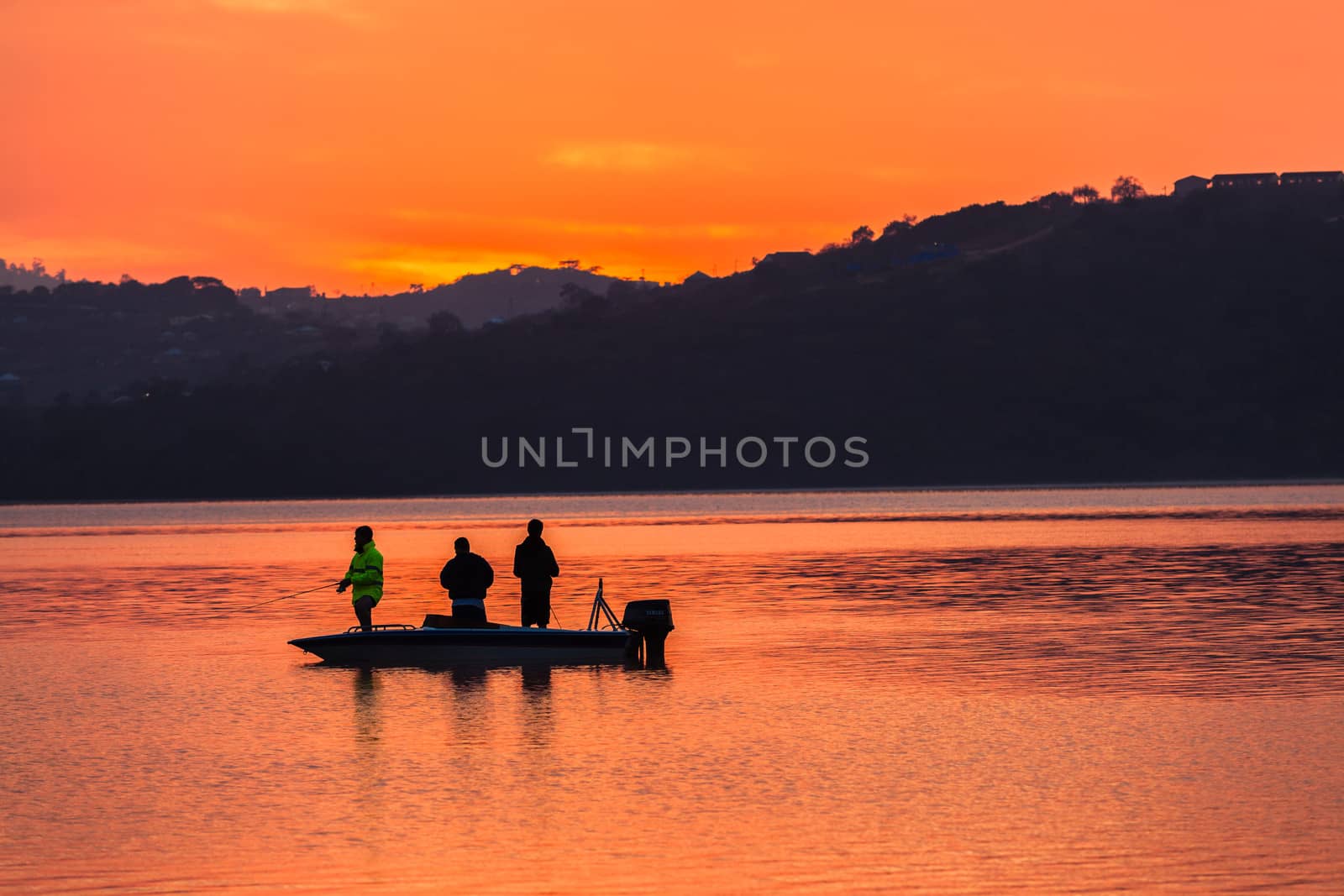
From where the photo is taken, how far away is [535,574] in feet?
89.4

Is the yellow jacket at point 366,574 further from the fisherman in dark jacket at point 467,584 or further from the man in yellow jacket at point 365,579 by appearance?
the fisherman in dark jacket at point 467,584

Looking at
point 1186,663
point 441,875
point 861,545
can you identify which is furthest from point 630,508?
point 441,875

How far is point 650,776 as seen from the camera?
17031 mm

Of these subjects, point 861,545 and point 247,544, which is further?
point 247,544

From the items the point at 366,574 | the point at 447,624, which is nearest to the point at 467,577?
the point at 447,624

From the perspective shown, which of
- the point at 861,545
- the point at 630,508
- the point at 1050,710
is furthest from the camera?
the point at 630,508

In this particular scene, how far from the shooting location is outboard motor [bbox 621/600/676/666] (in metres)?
27.2

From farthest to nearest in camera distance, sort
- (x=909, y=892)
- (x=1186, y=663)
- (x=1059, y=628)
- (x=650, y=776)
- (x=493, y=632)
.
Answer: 1. (x=1059, y=628)
2. (x=493, y=632)
3. (x=1186, y=663)
4. (x=650, y=776)
5. (x=909, y=892)

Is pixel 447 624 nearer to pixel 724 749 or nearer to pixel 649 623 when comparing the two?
pixel 649 623

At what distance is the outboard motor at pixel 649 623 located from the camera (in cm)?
2723

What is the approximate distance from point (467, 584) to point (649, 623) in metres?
2.74

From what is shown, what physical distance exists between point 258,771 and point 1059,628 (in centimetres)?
1751

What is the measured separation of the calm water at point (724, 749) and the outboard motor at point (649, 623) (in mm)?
434

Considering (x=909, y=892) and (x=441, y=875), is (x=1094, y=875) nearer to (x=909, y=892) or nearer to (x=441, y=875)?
(x=909, y=892)
